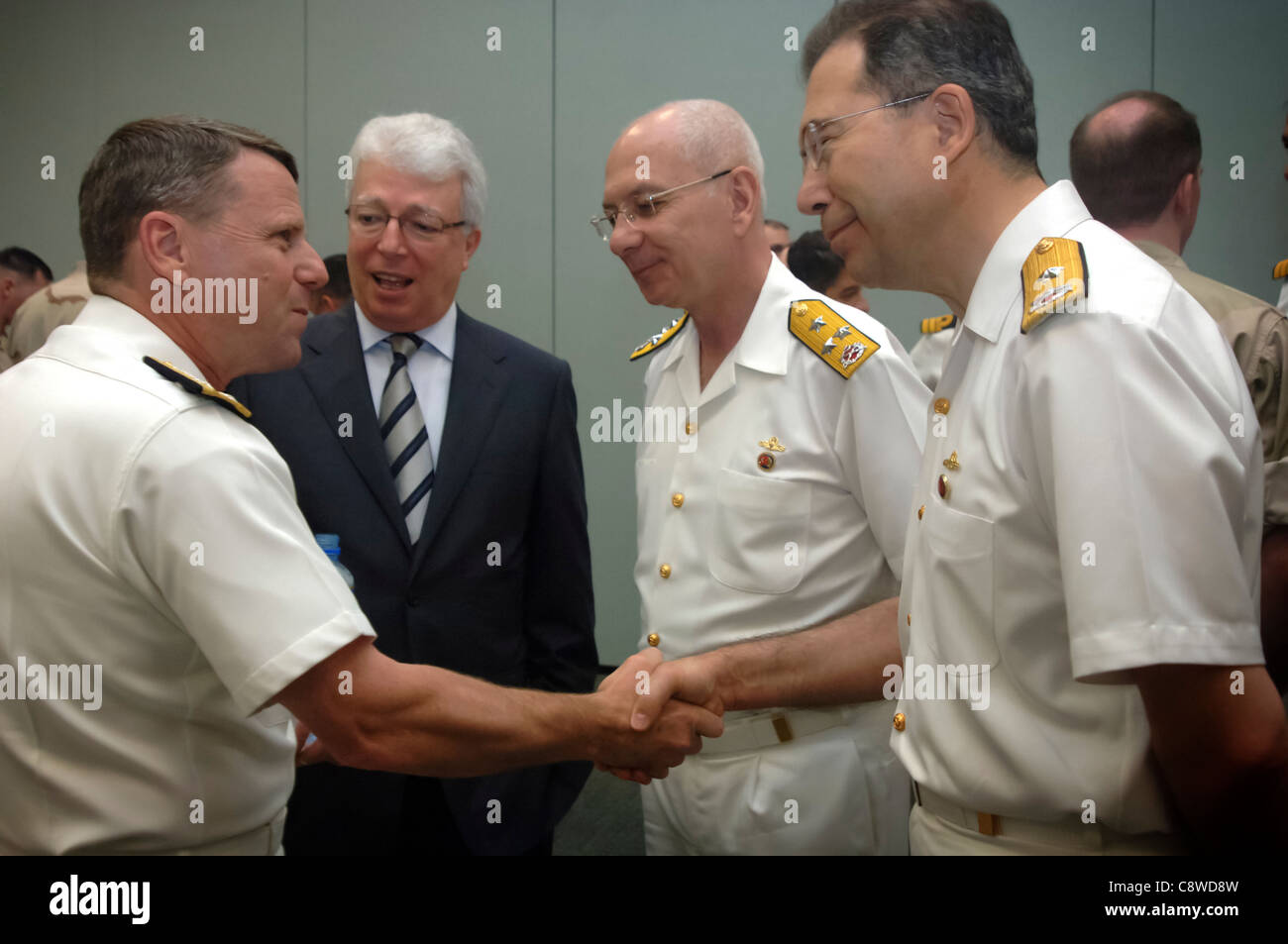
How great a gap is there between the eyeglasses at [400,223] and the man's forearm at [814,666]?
99 cm

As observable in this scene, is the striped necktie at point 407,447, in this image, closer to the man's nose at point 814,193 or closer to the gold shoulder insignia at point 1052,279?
the man's nose at point 814,193

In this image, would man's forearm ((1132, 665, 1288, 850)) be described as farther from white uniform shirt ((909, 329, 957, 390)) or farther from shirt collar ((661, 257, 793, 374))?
white uniform shirt ((909, 329, 957, 390))

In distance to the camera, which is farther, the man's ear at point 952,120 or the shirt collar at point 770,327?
the shirt collar at point 770,327

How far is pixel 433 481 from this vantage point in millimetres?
1771

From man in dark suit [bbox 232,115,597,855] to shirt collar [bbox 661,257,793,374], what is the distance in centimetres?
40

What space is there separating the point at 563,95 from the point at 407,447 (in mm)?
3032

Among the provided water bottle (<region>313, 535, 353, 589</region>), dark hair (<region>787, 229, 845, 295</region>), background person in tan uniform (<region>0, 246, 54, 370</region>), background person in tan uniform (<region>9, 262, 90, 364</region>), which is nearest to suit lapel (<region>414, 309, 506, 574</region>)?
water bottle (<region>313, 535, 353, 589</region>)

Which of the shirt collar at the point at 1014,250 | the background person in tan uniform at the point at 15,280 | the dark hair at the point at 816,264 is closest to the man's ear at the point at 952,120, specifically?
the shirt collar at the point at 1014,250

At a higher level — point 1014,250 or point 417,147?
point 417,147

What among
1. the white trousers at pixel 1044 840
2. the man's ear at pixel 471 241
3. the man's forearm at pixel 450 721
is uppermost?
the man's ear at pixel 471 241

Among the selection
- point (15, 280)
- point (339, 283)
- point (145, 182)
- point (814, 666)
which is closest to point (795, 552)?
point (814, 666)

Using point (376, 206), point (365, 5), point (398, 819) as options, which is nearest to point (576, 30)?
point (365, 5)

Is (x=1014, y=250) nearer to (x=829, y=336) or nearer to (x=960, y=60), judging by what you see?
(x=960, y=60)

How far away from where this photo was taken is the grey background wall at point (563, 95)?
12.6ft
